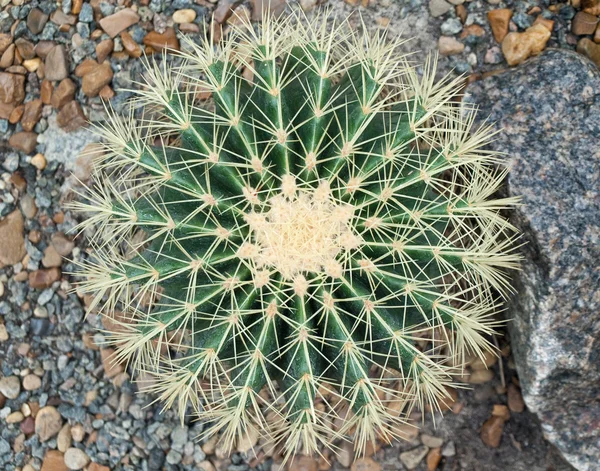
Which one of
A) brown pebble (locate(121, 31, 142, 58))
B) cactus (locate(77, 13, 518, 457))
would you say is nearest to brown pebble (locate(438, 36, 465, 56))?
cactus (locate(77, 13, 518, 457))

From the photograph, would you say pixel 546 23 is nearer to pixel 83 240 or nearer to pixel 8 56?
pixel 83 240

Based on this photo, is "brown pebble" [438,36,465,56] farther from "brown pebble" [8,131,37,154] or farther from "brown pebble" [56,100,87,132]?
"brown pebble" [8,131,37,154]

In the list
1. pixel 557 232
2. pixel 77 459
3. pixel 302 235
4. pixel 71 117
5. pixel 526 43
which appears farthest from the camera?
pixel 71 117

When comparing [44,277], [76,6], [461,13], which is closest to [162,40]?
[76,6]

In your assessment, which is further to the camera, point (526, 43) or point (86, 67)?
point (86, 67)

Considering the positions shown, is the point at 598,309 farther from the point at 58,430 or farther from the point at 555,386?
the point at 58,430
